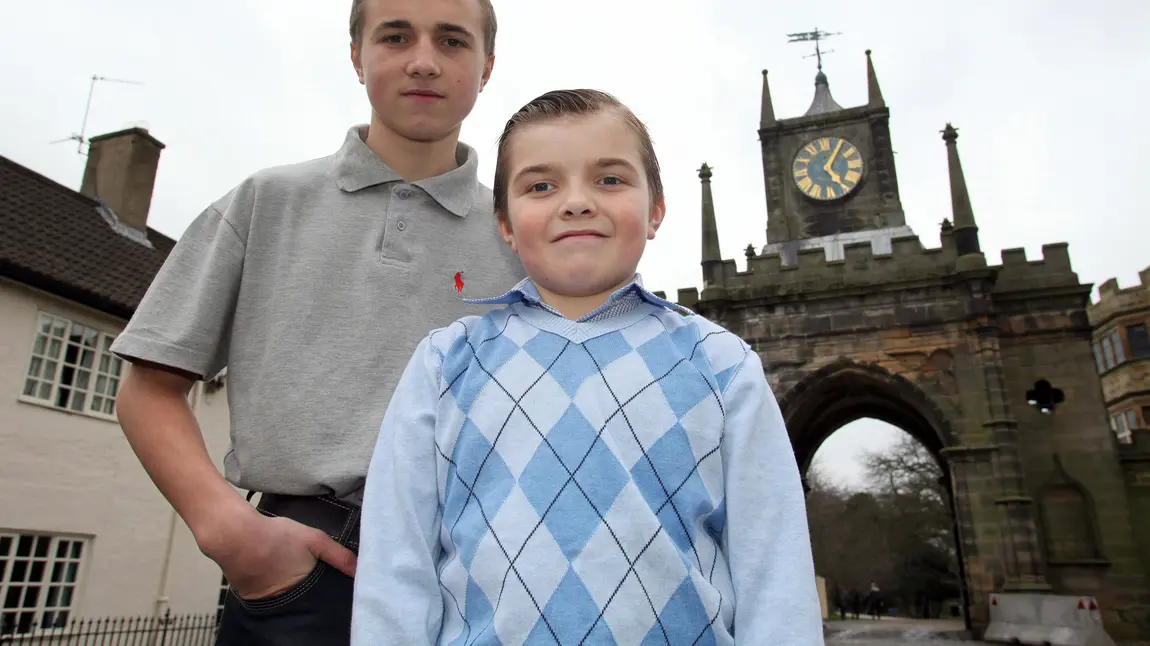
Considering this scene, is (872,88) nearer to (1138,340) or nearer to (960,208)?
(960,208)

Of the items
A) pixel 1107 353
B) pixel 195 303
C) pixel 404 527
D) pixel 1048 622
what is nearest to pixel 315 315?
pixel 195 303

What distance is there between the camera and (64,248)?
1280 cm

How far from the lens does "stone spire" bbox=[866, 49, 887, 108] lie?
22.8 meters

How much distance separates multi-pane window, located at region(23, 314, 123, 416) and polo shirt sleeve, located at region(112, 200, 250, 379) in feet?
38.5

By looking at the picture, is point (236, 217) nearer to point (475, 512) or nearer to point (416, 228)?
point (416, 228)

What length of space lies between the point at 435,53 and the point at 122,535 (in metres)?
13.0

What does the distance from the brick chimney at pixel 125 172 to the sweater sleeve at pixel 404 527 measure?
16.8 meters

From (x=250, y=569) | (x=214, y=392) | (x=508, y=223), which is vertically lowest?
(x=250, y=569)

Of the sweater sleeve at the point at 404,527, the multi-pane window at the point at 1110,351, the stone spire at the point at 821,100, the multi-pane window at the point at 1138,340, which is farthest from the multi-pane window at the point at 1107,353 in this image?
the sweater sleeve at the point at 404,527

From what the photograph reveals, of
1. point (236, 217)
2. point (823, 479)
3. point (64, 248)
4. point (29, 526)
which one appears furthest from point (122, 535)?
point (823, 479)

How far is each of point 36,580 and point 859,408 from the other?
18.6 metres

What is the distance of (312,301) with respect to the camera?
5.91 ft

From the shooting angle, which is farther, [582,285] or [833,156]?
[833,156]

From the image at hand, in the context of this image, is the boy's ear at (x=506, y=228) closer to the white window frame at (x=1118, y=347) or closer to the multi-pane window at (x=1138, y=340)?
the multi-pane window at (x=1138, y=340)
